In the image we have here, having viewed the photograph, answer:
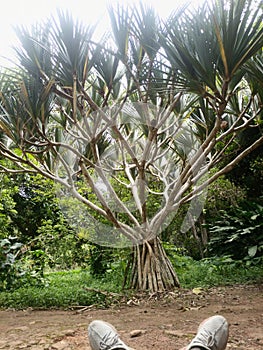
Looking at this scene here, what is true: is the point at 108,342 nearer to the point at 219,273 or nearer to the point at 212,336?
the point at 212,336

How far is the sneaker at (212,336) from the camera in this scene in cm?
120

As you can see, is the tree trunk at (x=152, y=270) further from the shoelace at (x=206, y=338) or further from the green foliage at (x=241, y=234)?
the shoelace at (x=206, y=338)

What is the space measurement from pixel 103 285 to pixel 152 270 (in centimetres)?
81

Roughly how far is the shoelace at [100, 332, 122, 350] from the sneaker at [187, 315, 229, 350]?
259 mm

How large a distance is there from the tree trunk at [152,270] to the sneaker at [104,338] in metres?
2.14

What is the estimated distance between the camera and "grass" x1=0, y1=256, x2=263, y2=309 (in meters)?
3.22

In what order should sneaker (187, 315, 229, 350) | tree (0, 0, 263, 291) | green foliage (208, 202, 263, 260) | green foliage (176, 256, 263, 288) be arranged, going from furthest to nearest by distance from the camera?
green foliage (208, 202, 263, 260) < green foliage (176, 256, 263, 288) < tree (0, 0, 263, 291) < sneaker (187, 315, 229, 350)

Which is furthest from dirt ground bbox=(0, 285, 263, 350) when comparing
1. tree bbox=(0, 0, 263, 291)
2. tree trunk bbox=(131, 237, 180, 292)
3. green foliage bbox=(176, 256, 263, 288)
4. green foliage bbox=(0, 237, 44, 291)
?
green foliage bbox=(0, 237, 44, 291)

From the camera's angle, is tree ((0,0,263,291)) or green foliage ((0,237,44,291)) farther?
green foliage ((0,237,44,291))

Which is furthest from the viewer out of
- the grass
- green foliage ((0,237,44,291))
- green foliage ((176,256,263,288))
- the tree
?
green foliage ((0,237,44,291))

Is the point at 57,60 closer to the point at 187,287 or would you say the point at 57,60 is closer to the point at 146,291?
the point at 146,291

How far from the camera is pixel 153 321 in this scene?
2350 millimetres

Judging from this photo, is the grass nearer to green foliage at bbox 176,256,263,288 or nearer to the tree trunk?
green foliage at bbox 176,256,263,288

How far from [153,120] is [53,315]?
1.99 metres
